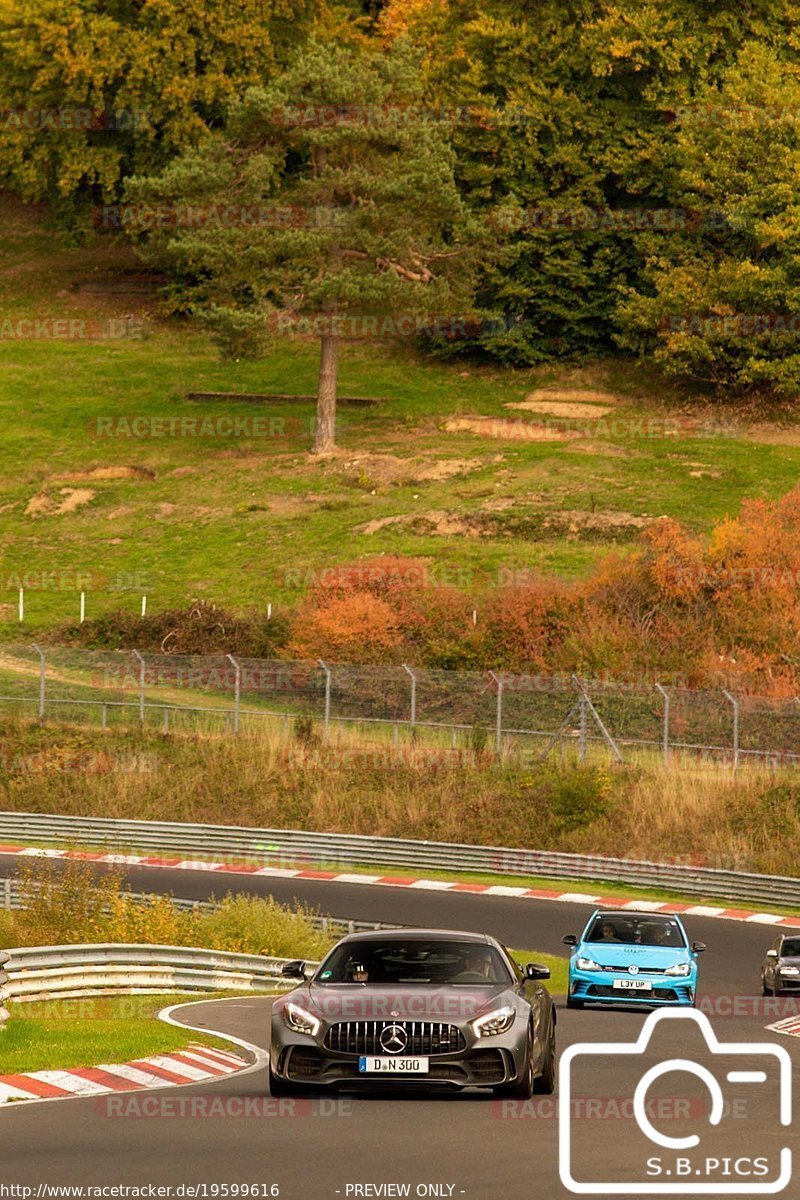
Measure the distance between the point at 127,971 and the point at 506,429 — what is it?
2175 inches

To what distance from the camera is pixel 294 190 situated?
74062 millimetres

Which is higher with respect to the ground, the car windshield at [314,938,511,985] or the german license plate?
the car windshield at [314,938,511,985]

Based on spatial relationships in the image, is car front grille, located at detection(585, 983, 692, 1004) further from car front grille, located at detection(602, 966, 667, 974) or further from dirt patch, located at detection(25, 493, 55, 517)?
dirt patch, located at detection(25, 493, 55, 517)

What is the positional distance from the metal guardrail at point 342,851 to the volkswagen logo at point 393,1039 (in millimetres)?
25610

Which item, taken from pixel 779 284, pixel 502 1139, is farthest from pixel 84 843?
pixel 779 284

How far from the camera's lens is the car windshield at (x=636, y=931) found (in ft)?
85.7

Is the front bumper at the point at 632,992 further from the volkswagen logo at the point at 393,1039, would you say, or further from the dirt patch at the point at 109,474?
the dirt patch at the point at 109,474

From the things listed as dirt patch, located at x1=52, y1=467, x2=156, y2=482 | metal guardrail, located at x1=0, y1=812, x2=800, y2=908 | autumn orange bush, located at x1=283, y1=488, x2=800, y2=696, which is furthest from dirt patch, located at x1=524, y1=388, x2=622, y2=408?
metal guardrail, located at x1=0, y1=812, x2=800, y2=908

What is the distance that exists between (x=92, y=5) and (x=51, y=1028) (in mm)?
82791

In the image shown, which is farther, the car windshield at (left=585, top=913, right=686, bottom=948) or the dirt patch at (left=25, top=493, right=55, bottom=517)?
the dirt patch at (left=25, top=493, right=55, bottom=517)

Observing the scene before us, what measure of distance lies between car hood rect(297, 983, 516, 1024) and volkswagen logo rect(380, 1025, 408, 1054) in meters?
0.08

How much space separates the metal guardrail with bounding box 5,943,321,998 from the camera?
71.6ft

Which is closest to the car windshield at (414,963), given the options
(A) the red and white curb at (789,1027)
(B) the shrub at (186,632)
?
(A) the red and white curb at (789,1027)

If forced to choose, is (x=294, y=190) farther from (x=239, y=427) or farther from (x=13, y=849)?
(x=13, y=849)
